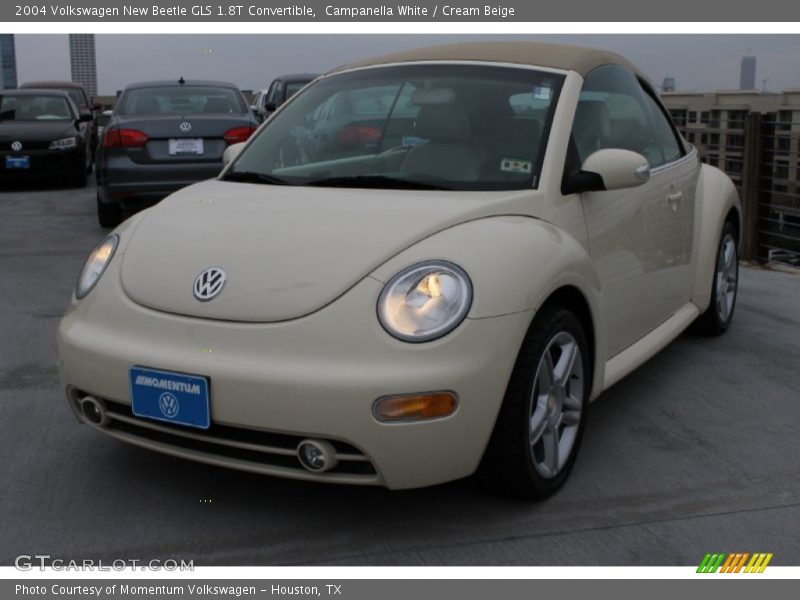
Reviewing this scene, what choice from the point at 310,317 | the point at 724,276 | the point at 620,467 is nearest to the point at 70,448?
the point at 310,317

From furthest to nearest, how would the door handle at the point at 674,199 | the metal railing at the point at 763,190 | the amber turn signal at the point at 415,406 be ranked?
the metal railing at the point at 763,190
the door handle at the point at 674,199
the amber turn signal at the point at 415,406

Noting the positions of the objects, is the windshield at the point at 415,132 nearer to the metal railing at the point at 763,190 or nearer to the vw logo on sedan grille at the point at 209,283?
the vw logo on sedan grille at the point at 209,283

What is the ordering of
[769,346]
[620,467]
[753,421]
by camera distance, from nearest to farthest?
[620,467] → [753,421] → [769,346]

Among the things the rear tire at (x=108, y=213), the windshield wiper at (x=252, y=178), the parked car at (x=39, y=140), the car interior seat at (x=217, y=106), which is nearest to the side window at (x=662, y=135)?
the windshield wiper at (x=252, y=178)

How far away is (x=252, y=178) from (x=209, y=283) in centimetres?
105

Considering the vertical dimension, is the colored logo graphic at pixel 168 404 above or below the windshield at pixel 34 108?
below

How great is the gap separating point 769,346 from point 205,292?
351cm

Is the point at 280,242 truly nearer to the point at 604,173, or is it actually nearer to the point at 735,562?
the point at 604,173

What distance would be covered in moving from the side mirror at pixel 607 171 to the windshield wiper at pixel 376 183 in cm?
51

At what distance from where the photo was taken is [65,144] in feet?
47.4

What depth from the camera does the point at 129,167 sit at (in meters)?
9.52

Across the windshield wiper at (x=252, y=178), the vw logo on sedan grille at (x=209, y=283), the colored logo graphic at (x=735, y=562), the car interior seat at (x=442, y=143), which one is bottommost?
the colored logo graphic at (x=735, y=562)

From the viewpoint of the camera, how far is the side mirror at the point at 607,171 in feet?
12.5

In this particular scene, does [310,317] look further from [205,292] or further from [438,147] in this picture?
[438,147]
